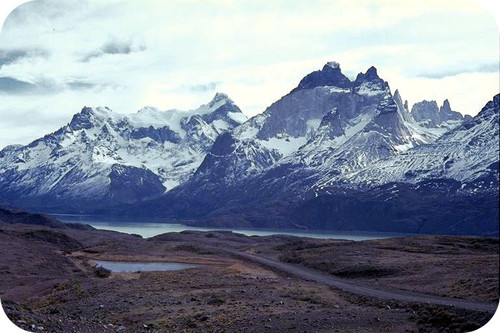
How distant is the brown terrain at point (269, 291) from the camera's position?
3123cm

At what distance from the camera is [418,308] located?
112 ft

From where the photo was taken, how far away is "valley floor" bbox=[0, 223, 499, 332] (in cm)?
3112

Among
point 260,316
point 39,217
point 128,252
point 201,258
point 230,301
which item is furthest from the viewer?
point 39,217

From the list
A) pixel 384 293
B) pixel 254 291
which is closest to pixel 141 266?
pixel 254 291

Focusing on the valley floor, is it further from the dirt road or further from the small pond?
the small pond

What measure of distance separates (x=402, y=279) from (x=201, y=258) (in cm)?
3556

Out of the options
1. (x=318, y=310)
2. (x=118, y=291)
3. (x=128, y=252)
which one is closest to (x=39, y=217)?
(x=128, y=252)

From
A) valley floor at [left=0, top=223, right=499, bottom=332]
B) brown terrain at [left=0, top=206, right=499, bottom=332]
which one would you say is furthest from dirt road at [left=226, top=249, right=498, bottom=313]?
valley floor at [left=0, top=223, right=499, bottom=332]

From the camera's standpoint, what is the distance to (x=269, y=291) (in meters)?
44.9

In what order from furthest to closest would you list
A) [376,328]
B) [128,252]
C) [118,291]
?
[128,252] < [118,291] < [376,328]

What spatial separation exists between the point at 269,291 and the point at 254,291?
1039mm

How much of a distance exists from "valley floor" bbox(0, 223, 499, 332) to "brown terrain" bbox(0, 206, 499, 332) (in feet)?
0.30

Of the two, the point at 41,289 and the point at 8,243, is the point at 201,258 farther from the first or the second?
the point at 41,289

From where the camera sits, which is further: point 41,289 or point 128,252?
point 128,252
